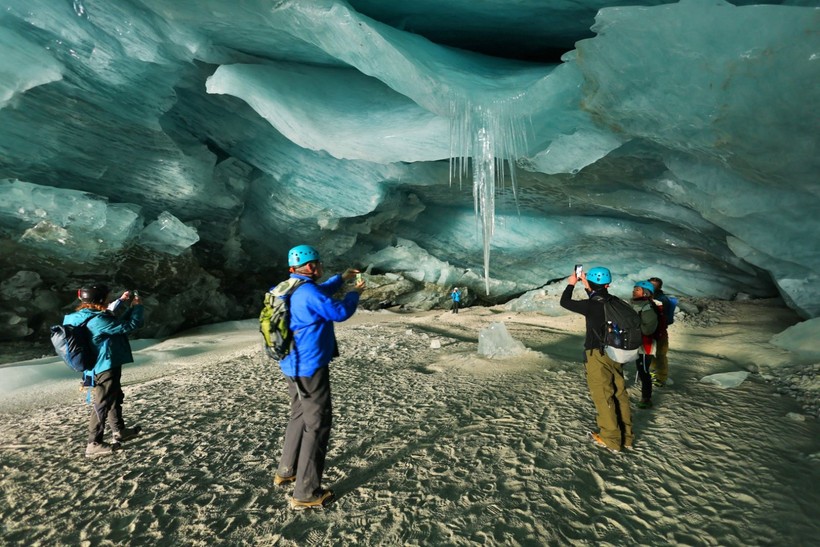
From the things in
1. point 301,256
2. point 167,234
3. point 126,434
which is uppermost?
point 167,234

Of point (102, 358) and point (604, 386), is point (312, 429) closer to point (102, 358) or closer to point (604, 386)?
point (102, 358)

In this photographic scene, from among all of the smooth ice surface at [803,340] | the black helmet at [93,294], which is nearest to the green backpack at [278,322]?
the black helmet at [93,294]

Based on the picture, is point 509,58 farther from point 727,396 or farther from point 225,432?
point 225,432

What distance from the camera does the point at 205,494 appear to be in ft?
9.91

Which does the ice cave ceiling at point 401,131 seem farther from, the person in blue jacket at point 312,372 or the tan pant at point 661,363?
the person in blue jacket at point 312,372

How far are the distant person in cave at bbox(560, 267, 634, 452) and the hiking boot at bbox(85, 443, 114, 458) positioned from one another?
4.29 m

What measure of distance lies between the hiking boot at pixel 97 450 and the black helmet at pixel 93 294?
1275 mm

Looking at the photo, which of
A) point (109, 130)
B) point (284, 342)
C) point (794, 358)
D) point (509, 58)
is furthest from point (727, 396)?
point (109, 130)

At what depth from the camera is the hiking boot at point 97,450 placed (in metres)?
3.59

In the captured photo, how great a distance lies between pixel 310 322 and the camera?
2.77 meters

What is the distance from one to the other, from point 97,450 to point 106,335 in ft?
3.30

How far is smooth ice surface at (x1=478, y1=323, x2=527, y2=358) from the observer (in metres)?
6.86

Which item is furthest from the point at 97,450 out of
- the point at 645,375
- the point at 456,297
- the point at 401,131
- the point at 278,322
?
the point at 456,297

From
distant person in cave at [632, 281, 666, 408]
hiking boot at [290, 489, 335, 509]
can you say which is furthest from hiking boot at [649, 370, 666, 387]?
hiking boot at [290, 489, 335, 509]
